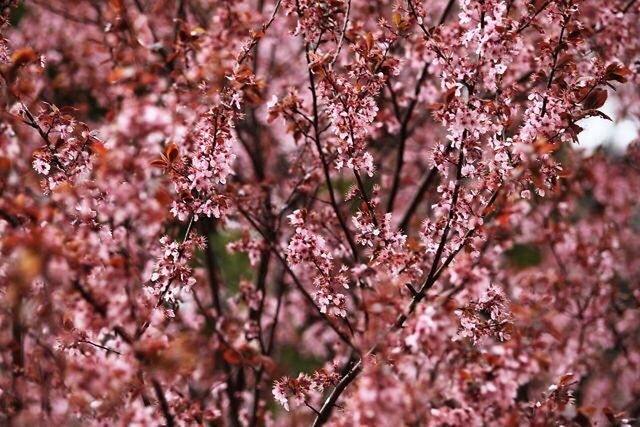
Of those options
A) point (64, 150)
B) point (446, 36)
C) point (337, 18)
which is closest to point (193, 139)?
point (64, 150)

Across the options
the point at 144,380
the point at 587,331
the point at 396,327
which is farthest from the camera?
the point at 587,331

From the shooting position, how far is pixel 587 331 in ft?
24.2

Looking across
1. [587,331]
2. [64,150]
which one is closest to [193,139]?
[64,150]

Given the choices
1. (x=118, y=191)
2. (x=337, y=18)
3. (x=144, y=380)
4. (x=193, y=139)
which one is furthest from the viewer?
(x=337, y=18)

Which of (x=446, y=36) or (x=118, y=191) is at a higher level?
(x=446, y=36)

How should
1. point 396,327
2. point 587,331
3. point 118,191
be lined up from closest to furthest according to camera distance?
point 118,191 → point 396,327 → point 587,331

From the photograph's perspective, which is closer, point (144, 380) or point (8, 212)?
point (8, 212)

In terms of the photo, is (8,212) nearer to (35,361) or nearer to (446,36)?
(35,361)

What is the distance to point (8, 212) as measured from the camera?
2264 mm

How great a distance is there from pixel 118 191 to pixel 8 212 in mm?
412

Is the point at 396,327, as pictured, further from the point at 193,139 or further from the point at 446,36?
the point at 446,36

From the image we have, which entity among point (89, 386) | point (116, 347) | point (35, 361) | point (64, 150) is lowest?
point (89, 386)

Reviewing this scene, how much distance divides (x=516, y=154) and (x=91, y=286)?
2260 millimetres

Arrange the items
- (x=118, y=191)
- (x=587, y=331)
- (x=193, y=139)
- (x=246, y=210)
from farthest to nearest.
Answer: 1. (x=587, y=331)
2. (x=246, y=210)
3. (x=193, y=139)
4. (x=118, y=191)
